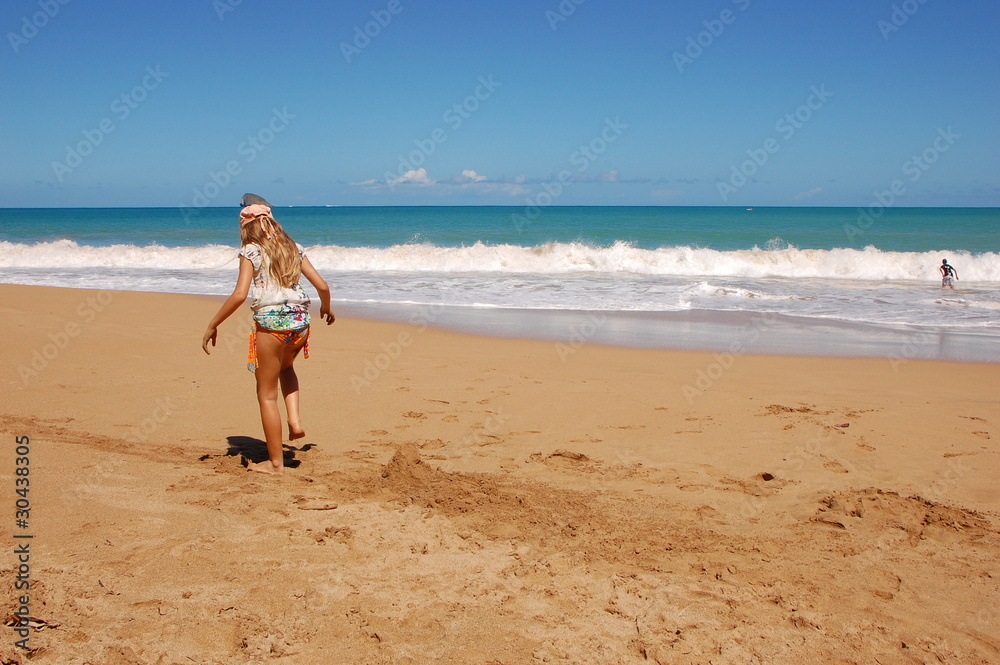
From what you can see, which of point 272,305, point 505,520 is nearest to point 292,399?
point 272,305

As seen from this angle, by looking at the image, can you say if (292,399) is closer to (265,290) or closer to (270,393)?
(270,393)

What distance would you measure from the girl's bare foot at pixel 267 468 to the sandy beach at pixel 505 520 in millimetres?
138

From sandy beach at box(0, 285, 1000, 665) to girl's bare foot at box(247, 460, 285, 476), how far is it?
0.14m

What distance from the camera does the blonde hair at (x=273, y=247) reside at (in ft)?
13.4

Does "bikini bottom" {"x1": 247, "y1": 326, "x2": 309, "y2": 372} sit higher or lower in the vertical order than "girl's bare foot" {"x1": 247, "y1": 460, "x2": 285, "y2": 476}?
higher

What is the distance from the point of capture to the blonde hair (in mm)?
4090

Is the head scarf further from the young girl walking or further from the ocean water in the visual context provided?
the ocean water

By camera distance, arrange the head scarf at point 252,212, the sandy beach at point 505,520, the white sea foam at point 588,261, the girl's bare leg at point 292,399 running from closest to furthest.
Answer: the sandy beach at point 505,520, the head scarf at point 252,212, the girl's bare leg at point 292,399, the white sea foam at point 588,261

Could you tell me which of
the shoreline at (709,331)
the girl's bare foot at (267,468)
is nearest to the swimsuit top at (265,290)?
the girl's bare foot at (267,468)

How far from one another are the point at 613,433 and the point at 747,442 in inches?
41.0

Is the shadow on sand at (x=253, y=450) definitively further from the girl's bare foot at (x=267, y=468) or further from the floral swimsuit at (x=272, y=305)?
the floral swimsuit at (x=272, y=305)

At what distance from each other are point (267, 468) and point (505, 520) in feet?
5.56

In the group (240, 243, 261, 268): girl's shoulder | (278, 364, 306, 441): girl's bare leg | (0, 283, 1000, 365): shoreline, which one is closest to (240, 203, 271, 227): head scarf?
(240, 243, 261, 268): girl's shoulder

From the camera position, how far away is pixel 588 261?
2336 cm
